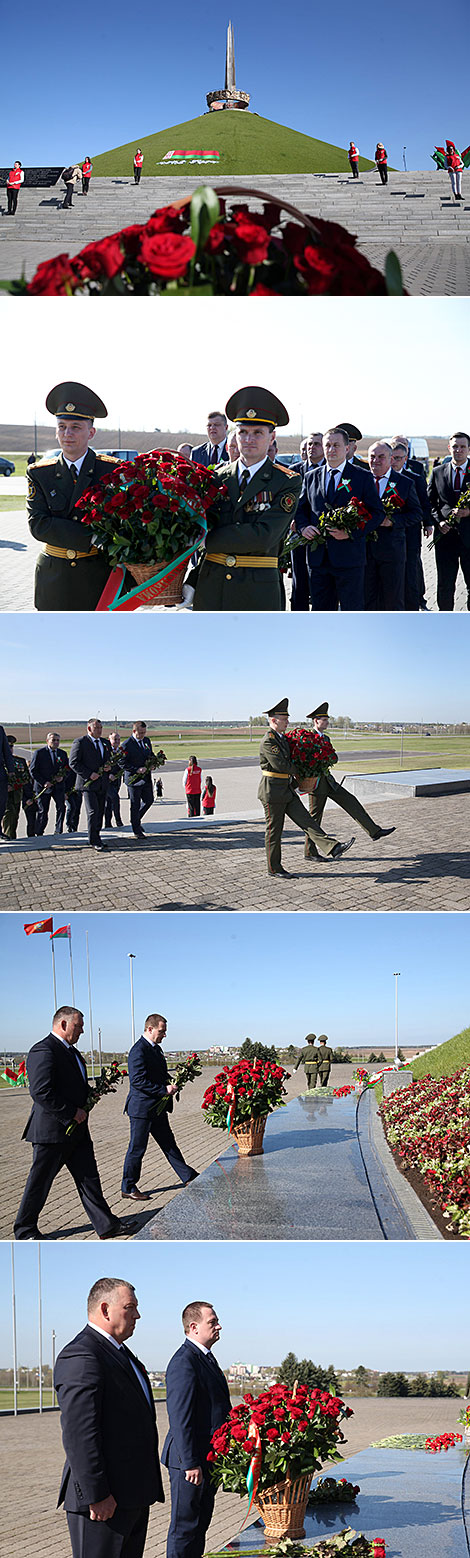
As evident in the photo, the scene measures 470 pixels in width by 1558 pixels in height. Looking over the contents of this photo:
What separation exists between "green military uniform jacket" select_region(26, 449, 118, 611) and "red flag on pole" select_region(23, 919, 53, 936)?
197 cm

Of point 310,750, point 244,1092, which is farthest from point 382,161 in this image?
point 244,1092

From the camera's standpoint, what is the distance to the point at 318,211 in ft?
71.7

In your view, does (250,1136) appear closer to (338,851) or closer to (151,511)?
(338,851)

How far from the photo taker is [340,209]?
73.0 ft

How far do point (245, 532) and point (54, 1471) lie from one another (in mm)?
6183

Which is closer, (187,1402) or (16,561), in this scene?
(187,1402)

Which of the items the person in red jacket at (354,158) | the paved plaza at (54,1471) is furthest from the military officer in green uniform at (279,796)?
the person in red jacket at (354,158)

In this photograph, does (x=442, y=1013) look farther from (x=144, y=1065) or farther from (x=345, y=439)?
(x=345, y=439)

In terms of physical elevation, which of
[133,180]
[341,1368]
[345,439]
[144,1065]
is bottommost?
[341,1368]

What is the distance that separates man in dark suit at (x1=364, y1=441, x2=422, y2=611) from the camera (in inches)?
311

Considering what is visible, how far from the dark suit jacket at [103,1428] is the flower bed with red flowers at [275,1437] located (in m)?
0.80

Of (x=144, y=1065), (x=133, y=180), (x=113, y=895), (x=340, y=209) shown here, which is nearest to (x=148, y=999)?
(x=144, y=1065)

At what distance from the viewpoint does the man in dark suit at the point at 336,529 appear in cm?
748

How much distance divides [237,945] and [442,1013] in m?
1.45
